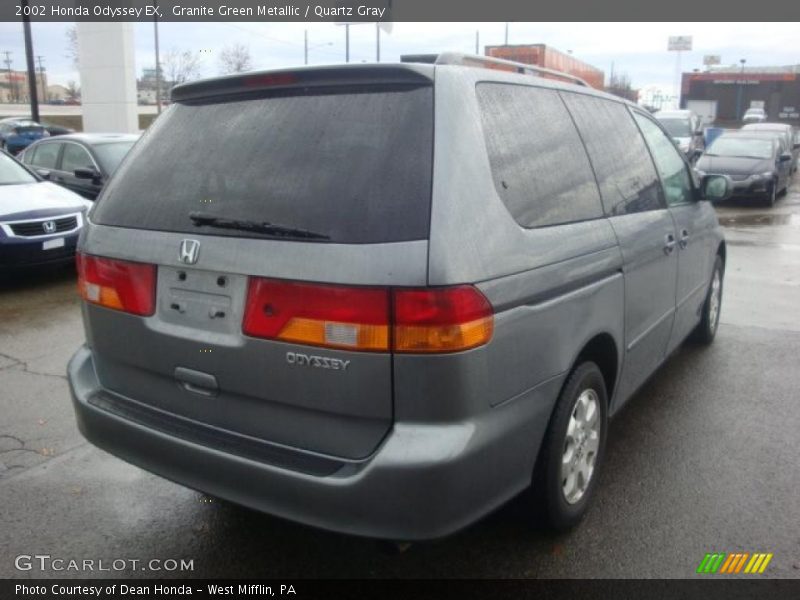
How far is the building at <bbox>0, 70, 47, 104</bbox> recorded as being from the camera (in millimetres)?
88875

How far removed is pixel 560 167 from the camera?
116 inches

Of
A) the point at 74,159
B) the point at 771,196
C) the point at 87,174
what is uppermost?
the point at 74,159

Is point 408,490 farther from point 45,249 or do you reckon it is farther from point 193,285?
point 45,249

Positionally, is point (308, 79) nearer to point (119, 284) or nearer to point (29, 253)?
point (119, 284)

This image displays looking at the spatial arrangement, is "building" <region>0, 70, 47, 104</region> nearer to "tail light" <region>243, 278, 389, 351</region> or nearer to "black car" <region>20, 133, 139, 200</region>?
"black car" <region>20, 133, 139, 200</region>

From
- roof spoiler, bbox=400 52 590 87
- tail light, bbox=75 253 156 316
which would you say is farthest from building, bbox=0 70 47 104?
roof spoiler, bbox=400 52 590 87

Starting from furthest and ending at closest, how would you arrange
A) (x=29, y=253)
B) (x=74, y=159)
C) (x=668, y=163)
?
(x=74, y=159) → (x=29, y=253) → (x=668, y=163)

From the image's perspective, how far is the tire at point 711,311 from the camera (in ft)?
17.5

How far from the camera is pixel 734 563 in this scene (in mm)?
2818

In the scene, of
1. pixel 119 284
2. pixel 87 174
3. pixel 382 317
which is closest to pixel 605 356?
pixel 382 317

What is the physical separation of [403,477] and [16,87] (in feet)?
354

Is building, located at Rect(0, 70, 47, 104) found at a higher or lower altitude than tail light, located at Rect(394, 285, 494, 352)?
higher

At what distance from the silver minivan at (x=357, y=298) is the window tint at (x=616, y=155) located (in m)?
0.25

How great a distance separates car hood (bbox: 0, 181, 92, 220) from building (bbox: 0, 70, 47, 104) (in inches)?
3560
